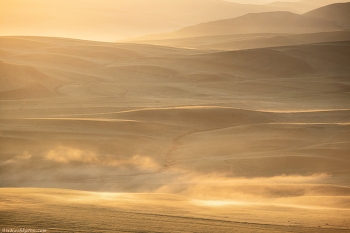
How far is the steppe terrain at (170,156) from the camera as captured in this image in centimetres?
305

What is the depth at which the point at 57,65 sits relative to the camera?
28641mm

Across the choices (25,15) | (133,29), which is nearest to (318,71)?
(133,29)

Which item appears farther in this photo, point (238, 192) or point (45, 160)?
point (45, 160)

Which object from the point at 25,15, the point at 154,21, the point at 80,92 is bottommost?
the point at 80,92

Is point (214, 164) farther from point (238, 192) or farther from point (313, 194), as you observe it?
point (313, 194)

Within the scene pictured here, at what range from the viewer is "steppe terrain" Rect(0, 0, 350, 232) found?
3052 millimetres

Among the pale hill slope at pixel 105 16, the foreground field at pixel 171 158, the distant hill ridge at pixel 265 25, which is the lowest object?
the foreground field at pixel 171 158

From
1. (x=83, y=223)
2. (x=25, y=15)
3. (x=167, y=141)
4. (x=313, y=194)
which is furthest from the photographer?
(x=25, y=15)

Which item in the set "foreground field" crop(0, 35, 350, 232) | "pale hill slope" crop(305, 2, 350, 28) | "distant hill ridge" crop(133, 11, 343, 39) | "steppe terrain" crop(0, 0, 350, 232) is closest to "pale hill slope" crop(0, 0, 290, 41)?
"distant hill ridge" crop(133, 11, 343, 39)

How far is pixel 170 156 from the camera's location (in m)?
8.67

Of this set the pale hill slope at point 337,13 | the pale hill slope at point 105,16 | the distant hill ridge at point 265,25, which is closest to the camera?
the distant hill ridge at point 265,25

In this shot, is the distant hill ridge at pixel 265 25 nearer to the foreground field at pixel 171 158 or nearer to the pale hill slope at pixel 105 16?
the pale hill slope at pixel 105 16

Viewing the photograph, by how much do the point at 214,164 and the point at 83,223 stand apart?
5220 mm

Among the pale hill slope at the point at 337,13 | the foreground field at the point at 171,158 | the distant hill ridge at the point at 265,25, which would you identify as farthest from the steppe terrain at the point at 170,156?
the pale hill slope at the point at 337,13
